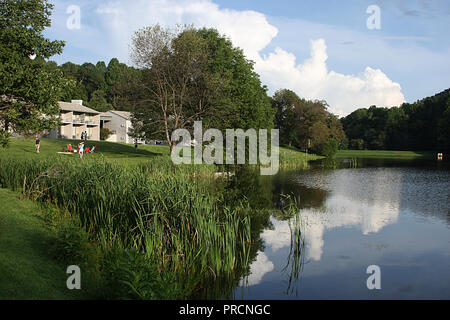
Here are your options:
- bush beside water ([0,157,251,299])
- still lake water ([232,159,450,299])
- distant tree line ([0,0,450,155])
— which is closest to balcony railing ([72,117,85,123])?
distant tree line ([0,0,450,155])

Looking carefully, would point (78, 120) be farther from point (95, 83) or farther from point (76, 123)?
point (95, 83)

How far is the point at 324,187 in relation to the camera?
87.0 feet

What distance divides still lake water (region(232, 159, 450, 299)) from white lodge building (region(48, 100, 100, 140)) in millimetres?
44864

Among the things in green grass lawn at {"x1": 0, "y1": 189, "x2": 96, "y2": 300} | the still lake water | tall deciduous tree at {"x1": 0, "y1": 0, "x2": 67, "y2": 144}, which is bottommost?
the still lake water

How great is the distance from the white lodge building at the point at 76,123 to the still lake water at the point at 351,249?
147 ft

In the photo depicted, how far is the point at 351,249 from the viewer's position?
11984 mm

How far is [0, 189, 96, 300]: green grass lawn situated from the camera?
6406 mm

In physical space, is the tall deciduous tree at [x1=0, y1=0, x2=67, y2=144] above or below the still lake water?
above

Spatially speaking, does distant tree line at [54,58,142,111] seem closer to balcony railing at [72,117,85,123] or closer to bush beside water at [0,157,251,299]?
balcony railing at [72,117,85,123]

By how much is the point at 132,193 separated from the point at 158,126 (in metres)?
21.0

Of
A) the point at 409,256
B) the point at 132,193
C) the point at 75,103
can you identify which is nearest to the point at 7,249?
the point at 132,193

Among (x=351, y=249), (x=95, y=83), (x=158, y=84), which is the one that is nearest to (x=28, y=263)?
(x=351, y=249)

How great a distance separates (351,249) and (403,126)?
99813 millimetres

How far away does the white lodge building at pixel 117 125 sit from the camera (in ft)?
216
